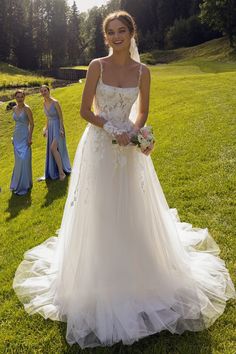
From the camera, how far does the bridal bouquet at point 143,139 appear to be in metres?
4.19

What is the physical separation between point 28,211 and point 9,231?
107 centimetres

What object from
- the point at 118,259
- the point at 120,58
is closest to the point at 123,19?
the point at 120,58

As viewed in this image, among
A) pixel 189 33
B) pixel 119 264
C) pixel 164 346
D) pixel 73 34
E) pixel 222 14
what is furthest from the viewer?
pixel 73 34

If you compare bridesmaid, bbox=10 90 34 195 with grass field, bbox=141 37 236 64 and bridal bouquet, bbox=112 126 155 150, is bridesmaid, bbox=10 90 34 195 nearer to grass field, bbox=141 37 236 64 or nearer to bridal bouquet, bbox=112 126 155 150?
bridal bouquet, bbox=112 126 155 150

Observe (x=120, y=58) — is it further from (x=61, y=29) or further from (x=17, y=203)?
(x=61, y=29)

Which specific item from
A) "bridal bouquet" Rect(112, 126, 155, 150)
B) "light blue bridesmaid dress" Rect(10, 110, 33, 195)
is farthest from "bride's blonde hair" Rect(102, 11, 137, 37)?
"light blue bridesmaid dress" Rect(10, 110, 33, 195)

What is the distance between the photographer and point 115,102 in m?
4.29

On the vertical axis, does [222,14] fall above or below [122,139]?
above

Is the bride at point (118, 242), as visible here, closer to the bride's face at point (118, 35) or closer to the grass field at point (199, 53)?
the bride's face at point (118, 35)

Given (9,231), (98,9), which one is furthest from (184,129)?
(98,9)

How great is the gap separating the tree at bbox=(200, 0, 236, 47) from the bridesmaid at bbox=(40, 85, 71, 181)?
4961 centimetres

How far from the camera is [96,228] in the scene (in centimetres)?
436

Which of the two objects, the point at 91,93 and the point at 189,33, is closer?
the point at 91,93

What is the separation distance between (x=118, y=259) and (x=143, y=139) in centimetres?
138
